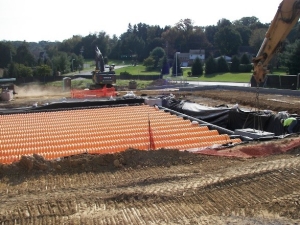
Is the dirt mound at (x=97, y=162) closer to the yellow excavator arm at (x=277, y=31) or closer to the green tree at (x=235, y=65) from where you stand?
the yellow excavator arm at (x=277, y=31)

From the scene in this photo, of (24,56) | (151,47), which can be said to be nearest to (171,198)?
(24,56)

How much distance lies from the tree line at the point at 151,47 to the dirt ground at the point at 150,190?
47.3 m

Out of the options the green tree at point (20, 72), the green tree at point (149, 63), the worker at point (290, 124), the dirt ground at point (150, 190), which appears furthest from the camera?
the green tree at point (149, 63)

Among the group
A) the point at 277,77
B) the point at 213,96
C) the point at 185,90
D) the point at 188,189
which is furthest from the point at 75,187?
the point at 277,77

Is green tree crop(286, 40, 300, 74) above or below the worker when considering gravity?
above

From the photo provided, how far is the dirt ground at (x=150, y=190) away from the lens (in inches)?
239

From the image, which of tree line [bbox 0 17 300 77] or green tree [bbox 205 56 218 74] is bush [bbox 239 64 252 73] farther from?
green tree [bbox 205 56 218 74]

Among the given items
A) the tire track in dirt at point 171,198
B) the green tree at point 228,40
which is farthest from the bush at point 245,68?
the tire track in dirt at point 171,198

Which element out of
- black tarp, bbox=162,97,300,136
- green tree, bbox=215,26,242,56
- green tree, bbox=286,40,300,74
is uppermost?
green tree, bbox=215,26,242,56

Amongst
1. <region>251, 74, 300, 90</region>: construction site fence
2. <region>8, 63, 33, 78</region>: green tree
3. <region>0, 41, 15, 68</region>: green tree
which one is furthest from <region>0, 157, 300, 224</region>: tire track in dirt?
<region>0, 41, 15, 68</region>: green tree

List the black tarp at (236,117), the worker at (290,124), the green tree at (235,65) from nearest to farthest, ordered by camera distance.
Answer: the worker at (290,124) < the black tarp at (236,117) < the green tree at (235,65)

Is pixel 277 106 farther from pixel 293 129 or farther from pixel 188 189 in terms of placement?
pixel 188 189

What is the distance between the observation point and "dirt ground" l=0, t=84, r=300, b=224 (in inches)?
239

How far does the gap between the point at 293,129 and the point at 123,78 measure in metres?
49.1
